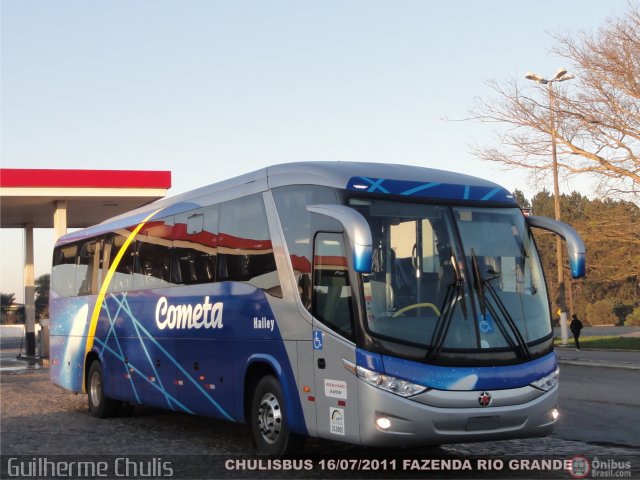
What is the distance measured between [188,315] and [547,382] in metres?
5.03

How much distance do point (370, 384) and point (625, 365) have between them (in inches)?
749

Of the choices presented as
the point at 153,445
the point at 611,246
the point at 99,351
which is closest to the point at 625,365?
the point at 611,246

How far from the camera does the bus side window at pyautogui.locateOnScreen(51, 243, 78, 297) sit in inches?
680

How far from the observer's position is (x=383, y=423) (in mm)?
8367

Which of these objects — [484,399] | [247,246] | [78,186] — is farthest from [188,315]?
[78,186]

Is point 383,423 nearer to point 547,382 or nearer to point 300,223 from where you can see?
point 547,382

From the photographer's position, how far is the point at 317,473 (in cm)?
926

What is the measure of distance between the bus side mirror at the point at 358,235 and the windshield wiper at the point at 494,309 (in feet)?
4.26

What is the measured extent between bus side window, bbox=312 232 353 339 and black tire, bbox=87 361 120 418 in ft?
23.1

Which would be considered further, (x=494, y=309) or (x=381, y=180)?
(x=381, y=180)

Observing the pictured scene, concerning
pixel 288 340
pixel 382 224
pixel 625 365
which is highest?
pixel 382 224

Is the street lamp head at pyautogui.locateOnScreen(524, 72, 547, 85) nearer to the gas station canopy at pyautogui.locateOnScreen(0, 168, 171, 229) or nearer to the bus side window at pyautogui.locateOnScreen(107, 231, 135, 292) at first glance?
the gas station canopy at pyautogui.locateOnScreen(0, 168, 171, 229)

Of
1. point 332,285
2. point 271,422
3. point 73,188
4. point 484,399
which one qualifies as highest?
point 73,188

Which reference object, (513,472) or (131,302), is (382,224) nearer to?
(513,472)
